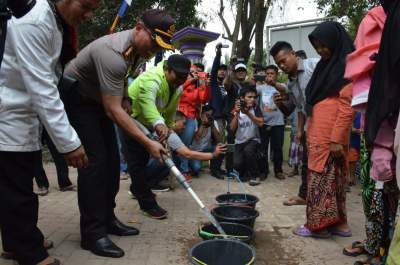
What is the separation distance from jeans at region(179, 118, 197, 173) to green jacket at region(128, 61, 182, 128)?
196cm

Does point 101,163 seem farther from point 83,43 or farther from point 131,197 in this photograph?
point 83,43

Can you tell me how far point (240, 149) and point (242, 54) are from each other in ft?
25.2

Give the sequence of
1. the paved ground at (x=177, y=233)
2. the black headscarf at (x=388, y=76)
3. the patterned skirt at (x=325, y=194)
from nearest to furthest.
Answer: the black headscarf at (x=388, y=76) < the paved ground at (x=177, y=233) < the patterned skirt at (x=325, y=194)

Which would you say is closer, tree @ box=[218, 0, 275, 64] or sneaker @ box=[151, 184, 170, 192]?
sneaker @ box=[151, 184, 170, 192]

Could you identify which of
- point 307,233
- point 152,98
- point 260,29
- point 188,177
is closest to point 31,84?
point 152,98

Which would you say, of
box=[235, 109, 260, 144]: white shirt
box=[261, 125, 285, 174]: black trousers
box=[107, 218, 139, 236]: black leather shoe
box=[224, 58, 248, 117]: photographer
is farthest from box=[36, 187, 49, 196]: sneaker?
box=[261, 125, 285, 174]: black trousers

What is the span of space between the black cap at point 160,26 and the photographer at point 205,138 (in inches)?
139

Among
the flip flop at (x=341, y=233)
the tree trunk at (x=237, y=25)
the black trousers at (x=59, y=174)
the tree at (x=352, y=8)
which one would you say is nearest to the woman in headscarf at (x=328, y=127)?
the flip flop at (x=341, y=233)

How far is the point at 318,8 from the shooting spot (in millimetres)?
12328

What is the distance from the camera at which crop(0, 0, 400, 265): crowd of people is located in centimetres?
209

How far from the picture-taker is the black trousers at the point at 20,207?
7.74ft

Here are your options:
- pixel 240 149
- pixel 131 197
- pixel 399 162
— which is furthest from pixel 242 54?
pixel 399 162

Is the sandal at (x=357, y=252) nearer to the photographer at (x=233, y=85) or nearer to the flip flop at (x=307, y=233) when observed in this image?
the flip flop at (x=307, y=233)

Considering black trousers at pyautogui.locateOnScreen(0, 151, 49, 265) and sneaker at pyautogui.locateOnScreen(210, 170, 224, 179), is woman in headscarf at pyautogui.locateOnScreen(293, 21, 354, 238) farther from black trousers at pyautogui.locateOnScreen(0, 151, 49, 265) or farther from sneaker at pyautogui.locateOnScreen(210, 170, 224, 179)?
sneaker at pyautogui.locateOnScreen(210, 170, 224, 179)
